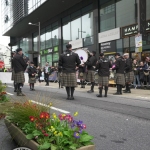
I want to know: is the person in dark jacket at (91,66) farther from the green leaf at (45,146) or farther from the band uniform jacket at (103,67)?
the green leaf at (45,146)

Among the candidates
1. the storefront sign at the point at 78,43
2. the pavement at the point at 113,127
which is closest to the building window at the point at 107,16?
the storefront sign at the point at 78,43

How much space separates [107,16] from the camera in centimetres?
2058

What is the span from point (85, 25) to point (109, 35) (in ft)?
14.8

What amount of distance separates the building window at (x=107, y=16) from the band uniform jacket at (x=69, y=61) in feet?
40.1

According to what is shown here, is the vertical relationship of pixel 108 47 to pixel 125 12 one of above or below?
below

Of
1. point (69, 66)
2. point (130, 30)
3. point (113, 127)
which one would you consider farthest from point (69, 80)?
point (130, 30)

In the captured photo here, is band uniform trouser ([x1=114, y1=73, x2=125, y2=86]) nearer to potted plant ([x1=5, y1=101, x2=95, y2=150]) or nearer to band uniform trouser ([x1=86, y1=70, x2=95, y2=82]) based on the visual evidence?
band uniform trouser ([x1=86, y1=70, x2=95, y2=82])

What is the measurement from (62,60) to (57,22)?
72.9 feet

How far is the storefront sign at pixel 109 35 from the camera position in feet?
61.6

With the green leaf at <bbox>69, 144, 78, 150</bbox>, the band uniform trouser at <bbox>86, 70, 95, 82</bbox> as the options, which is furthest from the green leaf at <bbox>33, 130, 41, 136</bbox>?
the band uniform trouser at <bbox>86, 70, 95, 82</bbox>

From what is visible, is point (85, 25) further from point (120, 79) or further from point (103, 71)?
point (103, 71)

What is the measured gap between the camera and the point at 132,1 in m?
17.8

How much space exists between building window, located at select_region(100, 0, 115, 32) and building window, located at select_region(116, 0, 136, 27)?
623mm

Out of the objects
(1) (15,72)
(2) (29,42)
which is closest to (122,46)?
(1) (15,72)
